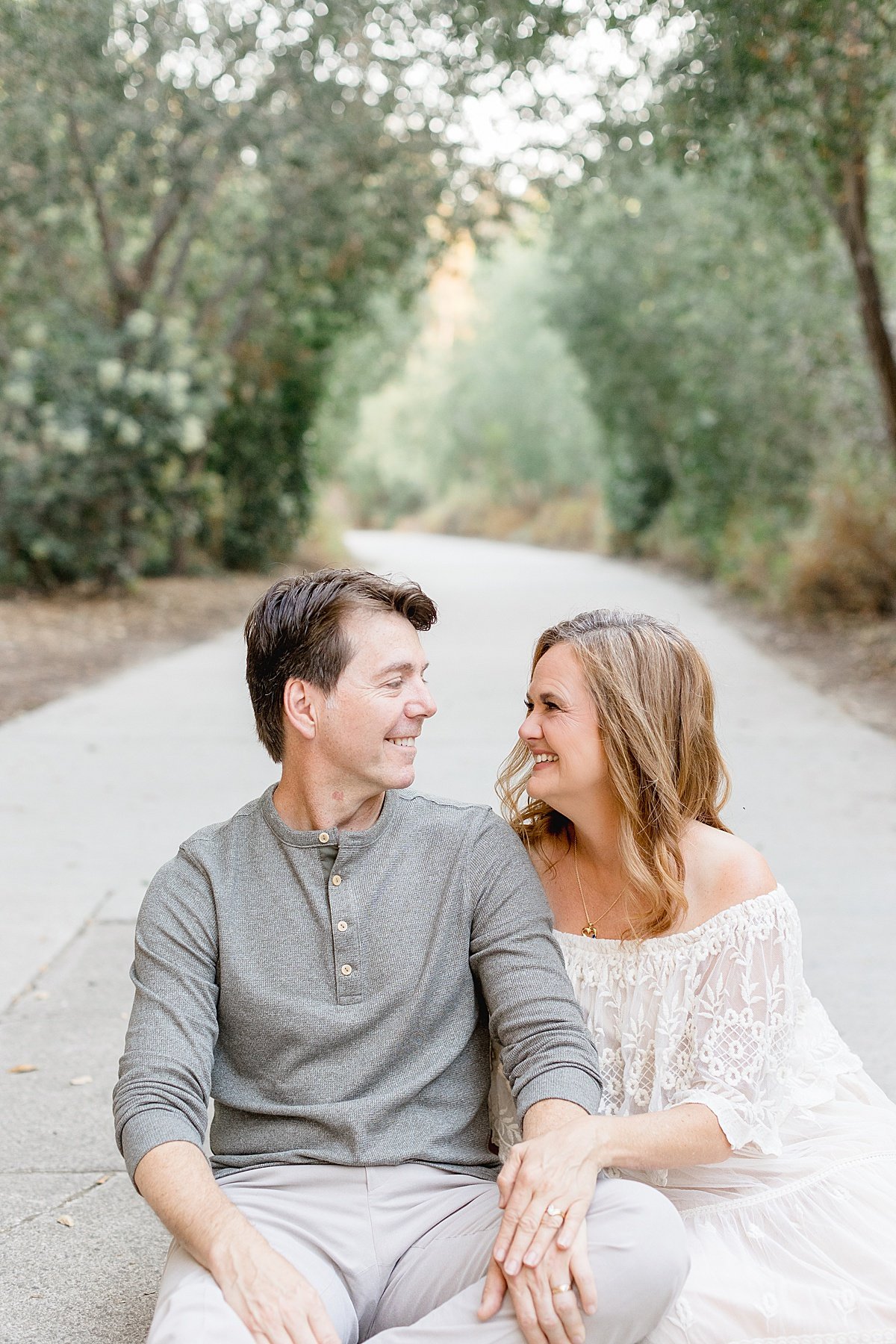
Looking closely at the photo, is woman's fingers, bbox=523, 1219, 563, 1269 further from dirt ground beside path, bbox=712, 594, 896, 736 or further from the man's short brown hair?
dirt ground beside path, bbox=712, 594, 896, 736

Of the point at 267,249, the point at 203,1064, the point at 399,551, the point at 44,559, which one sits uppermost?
the point at 267,249

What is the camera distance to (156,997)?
7.36 feet

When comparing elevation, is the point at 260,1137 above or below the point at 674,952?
below

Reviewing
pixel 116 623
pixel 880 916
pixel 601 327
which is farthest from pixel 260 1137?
pixel 601 327

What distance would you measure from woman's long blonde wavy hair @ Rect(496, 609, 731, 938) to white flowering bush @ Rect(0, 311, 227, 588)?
503 inches

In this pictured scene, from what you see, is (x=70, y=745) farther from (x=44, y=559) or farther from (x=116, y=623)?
(x=44, y=559)

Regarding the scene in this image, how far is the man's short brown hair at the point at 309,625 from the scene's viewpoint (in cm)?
239

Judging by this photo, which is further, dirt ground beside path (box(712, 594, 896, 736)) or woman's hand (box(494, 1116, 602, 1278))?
dirt ground beside path (box(712, 594, 896, 736))

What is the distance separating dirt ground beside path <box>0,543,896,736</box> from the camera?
35.1 ft

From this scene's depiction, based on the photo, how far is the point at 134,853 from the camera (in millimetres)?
6066

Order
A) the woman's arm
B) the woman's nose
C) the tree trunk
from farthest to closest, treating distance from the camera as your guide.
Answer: the tree trunk, the woman's nose, the woman's arm

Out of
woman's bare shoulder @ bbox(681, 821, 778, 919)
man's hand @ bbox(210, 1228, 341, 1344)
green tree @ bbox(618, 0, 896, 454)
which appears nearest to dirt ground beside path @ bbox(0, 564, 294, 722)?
green tree @ bbox(618, 0, 896, 454)

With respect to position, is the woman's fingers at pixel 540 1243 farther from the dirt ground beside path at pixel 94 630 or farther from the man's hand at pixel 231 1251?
the dirt ground beside path at pixel 94 630

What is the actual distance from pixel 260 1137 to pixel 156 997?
0.99ft
